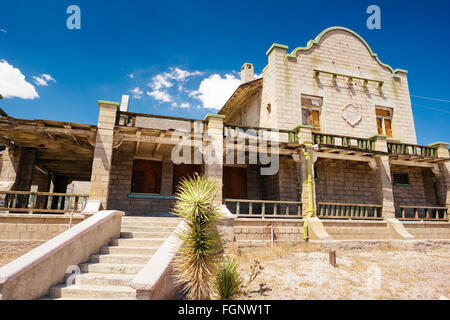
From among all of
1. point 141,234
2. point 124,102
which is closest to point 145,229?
point 141,234

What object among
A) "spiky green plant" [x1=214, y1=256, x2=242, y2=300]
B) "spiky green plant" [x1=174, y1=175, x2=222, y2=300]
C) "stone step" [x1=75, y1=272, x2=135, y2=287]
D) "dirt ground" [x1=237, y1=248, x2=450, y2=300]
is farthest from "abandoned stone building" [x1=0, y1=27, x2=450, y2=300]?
"dirt ground" [x1=237, y1=248, x2=450, y2=300]

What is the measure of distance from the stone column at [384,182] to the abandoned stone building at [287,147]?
5 centimetres

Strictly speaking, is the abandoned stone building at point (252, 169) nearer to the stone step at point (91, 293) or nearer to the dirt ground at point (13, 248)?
the stone step at point (91, 293)

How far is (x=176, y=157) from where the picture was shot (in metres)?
13.6

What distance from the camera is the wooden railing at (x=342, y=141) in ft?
41.9

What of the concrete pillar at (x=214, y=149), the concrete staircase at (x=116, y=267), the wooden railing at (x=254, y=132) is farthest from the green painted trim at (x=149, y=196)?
the concrete staircase at (x=116, y=267)

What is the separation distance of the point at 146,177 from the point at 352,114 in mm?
12275

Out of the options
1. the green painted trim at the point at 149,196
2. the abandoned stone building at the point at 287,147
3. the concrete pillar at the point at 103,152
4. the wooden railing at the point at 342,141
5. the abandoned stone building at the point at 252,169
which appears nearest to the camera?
the abandoned stone building at the point at 252,169

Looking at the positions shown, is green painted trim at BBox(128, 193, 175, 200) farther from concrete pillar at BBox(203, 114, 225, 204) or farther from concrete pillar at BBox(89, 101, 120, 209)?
concrete pillar at BBox(203, 114, 225, 204)

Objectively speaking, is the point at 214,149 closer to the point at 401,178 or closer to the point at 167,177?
the point at 167,177

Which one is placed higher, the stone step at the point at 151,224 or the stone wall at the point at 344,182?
the stone wall at the point at 344,182

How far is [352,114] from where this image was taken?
15.4 meters

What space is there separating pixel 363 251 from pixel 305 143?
5.19 m

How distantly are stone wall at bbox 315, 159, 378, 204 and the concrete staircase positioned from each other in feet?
30.6
